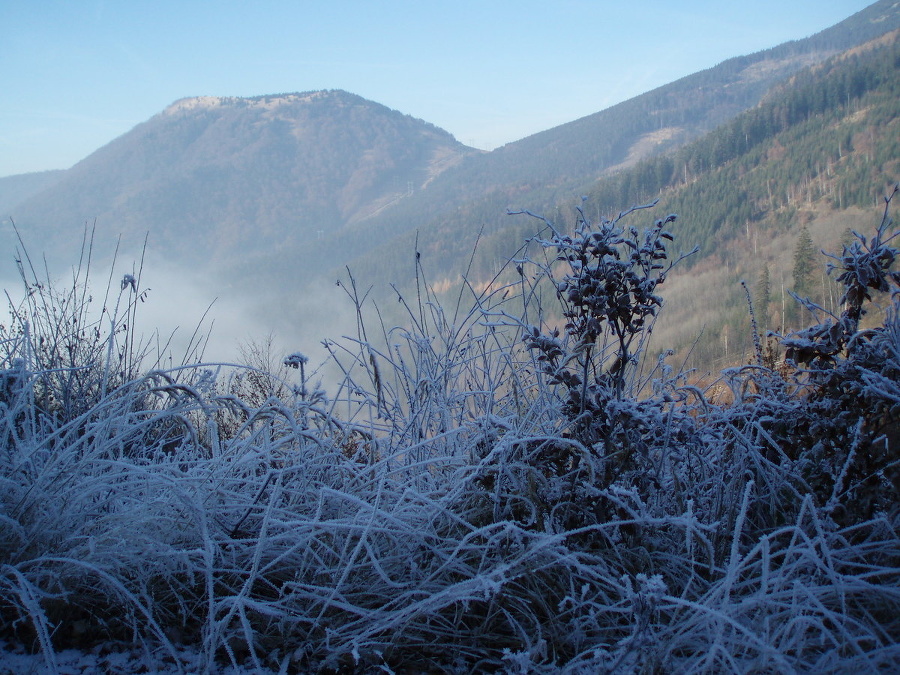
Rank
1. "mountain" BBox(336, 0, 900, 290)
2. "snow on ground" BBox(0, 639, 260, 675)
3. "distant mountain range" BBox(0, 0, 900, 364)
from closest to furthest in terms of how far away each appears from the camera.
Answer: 1. "snow on ground" BBox(0, 639, 260, 675)
2. "distant mountain range" BBox(0, 0, 900, 364)
3. "mountain" BBox(336, 0, 900, 290)

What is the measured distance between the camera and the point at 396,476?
200cm

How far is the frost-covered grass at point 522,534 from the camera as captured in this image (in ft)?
4.09

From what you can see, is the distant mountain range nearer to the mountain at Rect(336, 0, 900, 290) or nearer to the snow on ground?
the mountain at Rect(336, 0, 900, 290)

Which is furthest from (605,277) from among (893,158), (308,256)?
(308,256)

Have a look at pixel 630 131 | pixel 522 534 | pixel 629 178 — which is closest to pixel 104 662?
pixel 522 534

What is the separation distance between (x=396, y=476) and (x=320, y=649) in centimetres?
73

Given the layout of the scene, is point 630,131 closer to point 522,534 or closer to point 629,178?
point 629,178

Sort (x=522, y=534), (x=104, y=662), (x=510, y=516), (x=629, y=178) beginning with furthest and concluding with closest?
(x=629, y=178)
(x=510, y=516)
(x=522, y=534)
(x=104, y=662)

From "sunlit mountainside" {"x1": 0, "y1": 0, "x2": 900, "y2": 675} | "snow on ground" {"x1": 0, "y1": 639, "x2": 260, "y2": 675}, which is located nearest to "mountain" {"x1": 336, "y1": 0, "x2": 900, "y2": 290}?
"sunlit mountainside" {"x1": 0, "y1": 0, "x2": 900, "y2": 675}

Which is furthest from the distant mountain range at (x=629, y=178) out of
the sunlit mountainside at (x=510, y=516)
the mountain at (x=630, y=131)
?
the sunlit mountainside at (x=510, y=516)

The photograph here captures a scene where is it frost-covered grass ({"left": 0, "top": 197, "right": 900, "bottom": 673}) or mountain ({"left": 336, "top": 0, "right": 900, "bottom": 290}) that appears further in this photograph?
mountain ({"left": 336, "top": 0, "right": 900, "bottom": 290})

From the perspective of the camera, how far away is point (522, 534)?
1.46 metres

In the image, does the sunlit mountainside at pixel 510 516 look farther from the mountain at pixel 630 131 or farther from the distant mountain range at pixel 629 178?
the mountain at pixel 630 131

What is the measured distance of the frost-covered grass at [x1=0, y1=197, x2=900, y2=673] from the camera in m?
1.25
